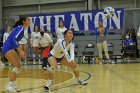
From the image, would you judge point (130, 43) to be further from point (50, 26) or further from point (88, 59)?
point (50, 26)

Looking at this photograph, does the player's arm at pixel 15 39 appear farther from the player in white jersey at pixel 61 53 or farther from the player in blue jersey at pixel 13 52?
the player in white jersey at pixel 61 53

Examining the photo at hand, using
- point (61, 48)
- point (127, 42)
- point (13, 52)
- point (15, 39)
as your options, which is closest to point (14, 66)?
point (13, 52)

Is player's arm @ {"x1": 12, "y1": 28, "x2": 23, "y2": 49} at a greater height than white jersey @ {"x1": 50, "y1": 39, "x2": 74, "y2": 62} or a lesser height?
greater

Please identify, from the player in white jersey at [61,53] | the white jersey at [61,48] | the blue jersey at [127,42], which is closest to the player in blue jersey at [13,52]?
the player in white jersey at [61,53]

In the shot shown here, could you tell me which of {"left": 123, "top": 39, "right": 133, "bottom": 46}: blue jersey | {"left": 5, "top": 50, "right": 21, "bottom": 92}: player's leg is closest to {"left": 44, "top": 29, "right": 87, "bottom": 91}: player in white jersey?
{"left": 5, "top": 50, "right": 21, "bottom": 92}: player's leg

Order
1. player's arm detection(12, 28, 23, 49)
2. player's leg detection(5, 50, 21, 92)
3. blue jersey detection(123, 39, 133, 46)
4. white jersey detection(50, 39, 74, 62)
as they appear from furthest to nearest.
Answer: blue jersey detection(123, 39, 133, 46) < white jersey detection(50, 39, 74, 62) < player's leg detection(5, 50, 21, 92) < player's arm detection(12, 28, 23, 49)

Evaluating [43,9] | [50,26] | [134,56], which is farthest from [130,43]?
[43,9]

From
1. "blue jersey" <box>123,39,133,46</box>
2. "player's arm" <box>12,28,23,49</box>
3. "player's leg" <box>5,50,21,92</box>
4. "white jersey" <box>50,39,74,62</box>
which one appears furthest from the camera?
"blue jersey" <box>123,39,133,46</box>

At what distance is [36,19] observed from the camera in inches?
754

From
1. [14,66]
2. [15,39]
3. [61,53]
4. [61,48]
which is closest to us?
[15,39]

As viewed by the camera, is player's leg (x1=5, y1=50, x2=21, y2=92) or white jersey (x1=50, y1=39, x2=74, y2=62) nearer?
player's leg (x1=5, y1=50, x2=21, y2=92)

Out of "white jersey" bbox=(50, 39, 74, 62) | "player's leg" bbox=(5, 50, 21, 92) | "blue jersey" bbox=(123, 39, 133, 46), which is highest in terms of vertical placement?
"blue jersey" bbox=(123, 39, 133, 46)

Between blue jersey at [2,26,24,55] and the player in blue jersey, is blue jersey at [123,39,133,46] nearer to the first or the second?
the player in blue jersey

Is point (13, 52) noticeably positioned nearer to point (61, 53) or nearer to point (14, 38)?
point (14, 38)
